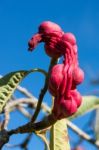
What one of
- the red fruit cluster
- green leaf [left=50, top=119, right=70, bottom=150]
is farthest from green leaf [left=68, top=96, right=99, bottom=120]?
the red fruit cluster

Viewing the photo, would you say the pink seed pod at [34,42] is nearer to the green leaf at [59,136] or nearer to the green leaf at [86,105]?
the green leaf at [59,136]

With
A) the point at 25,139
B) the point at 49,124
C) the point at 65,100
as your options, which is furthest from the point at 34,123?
the point at 25,139

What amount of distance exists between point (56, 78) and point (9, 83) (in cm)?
26

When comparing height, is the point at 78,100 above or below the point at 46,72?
below

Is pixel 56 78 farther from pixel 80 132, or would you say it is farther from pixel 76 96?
pixel 80 132

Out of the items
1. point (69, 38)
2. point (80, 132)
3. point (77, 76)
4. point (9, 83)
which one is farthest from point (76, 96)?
point (80, 132)

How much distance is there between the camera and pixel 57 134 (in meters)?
1.66

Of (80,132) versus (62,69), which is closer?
(62,69)

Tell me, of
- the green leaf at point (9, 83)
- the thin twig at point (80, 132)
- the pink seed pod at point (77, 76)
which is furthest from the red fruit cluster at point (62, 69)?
the thin twig at point (80, 132)

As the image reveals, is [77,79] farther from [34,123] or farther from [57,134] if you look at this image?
[57,134]

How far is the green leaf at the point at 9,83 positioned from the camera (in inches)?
61.4

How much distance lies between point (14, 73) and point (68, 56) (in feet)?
0.85

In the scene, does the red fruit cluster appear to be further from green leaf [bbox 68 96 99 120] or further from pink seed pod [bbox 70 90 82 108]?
green leaf [bbox 68 96 99 120]

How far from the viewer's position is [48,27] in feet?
4.83
